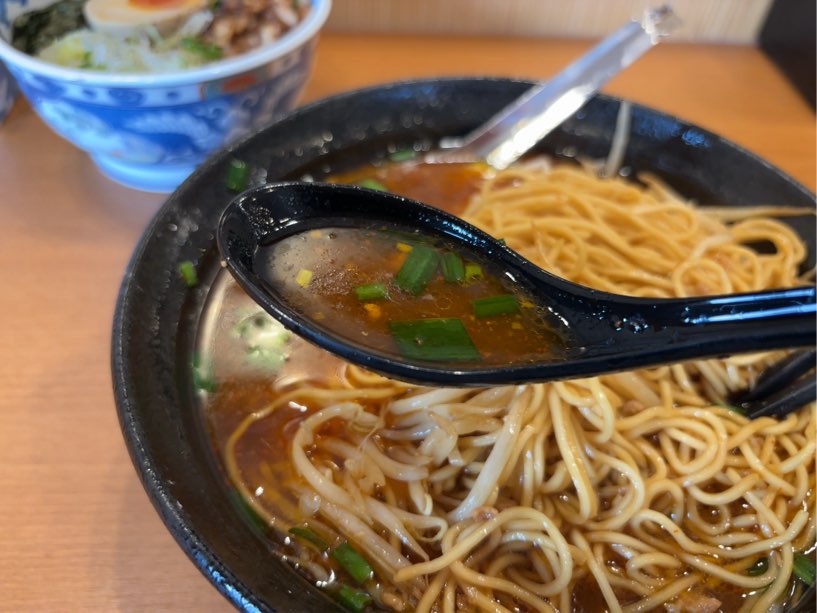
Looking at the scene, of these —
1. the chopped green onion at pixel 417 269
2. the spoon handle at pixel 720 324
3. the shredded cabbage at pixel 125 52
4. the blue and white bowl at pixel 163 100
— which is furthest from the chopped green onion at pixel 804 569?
the shredded cabbage at pixel 125 52

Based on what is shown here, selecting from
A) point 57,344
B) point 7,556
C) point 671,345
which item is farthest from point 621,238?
point 7,556

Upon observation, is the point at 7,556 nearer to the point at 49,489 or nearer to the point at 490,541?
the point at 49,489

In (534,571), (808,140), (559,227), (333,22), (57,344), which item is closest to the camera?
(534,571)

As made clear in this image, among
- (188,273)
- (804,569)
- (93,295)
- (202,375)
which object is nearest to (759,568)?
(804,569)

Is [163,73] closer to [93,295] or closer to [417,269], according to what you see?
[93,295]

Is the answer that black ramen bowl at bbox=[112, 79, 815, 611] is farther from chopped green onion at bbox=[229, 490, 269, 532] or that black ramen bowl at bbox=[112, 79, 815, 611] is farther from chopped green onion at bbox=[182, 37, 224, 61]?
chopped green onion at bbox=[182, 37, 224, 61]
